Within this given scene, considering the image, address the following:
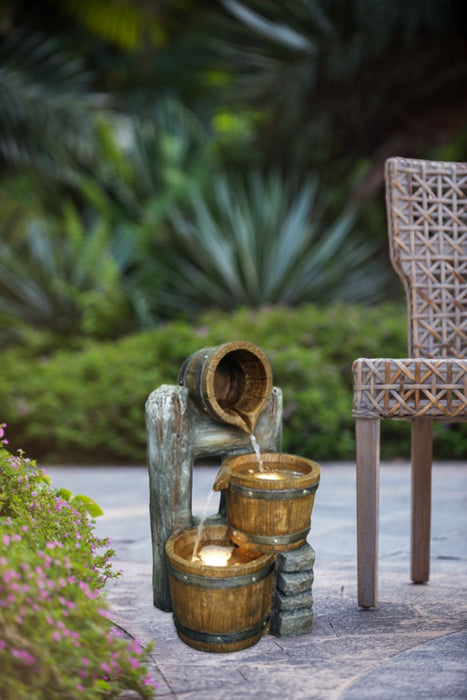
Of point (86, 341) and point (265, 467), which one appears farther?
point (86, 341)

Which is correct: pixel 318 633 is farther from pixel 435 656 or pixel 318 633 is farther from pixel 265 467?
pixel 265 467

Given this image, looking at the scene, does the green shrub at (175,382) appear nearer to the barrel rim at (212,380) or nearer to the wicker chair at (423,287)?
the wicker chair at (423,287)

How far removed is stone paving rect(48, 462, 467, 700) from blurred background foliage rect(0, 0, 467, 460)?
202cm

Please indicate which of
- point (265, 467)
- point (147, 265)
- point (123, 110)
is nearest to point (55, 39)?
point (123, 110)

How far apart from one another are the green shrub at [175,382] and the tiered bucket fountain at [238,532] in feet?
9.30

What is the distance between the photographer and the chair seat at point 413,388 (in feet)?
7.16

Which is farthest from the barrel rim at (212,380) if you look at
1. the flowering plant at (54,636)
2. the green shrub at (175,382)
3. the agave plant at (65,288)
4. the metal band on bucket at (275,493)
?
the agave plant at (65,288)

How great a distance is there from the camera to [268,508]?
6.59 feet

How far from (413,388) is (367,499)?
0.39m

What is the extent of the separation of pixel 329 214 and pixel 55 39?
5.00 m

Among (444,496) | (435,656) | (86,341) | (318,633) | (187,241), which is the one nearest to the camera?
(435,656)

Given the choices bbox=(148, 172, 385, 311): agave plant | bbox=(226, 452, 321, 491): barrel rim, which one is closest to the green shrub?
bbox=(148, 172, 385, 311): agave plant

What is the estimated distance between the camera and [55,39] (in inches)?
413

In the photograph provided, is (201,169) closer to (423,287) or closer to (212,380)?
(423,287)
